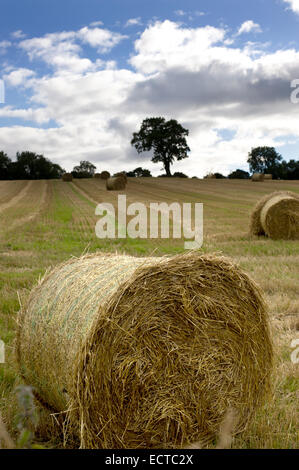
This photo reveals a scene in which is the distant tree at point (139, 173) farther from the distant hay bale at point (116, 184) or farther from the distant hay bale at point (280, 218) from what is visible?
the distant hay bale at point (280, 218)

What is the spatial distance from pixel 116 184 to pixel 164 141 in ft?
107

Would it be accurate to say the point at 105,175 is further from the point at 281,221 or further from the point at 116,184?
the point at 281,221

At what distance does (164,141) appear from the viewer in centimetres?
6656

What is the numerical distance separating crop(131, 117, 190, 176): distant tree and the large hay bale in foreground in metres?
63.6

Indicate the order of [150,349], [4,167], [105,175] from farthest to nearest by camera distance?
[4,167] → [105,175] → [150,349]

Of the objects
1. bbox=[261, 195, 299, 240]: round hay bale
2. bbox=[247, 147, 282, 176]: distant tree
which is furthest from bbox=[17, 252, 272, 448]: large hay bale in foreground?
bbox=[247, 147, 282, 176]: distant tree

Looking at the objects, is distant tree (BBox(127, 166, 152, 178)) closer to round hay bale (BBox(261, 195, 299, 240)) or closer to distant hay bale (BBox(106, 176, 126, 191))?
distant hay bale (BBox(106, 176, 126, 191))

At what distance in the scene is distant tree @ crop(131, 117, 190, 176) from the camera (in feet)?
218

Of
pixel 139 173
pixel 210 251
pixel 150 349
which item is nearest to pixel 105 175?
pixel 139 173

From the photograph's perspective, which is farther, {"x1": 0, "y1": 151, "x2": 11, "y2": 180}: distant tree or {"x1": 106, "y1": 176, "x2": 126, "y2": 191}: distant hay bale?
{"x1": 0, "y1": 151, "x2": 11, "y2": 180}: distant tree

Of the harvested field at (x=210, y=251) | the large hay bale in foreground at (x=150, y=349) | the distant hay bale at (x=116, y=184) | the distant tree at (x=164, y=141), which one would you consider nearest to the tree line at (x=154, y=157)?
the distant tree at (x=164, y=141)
